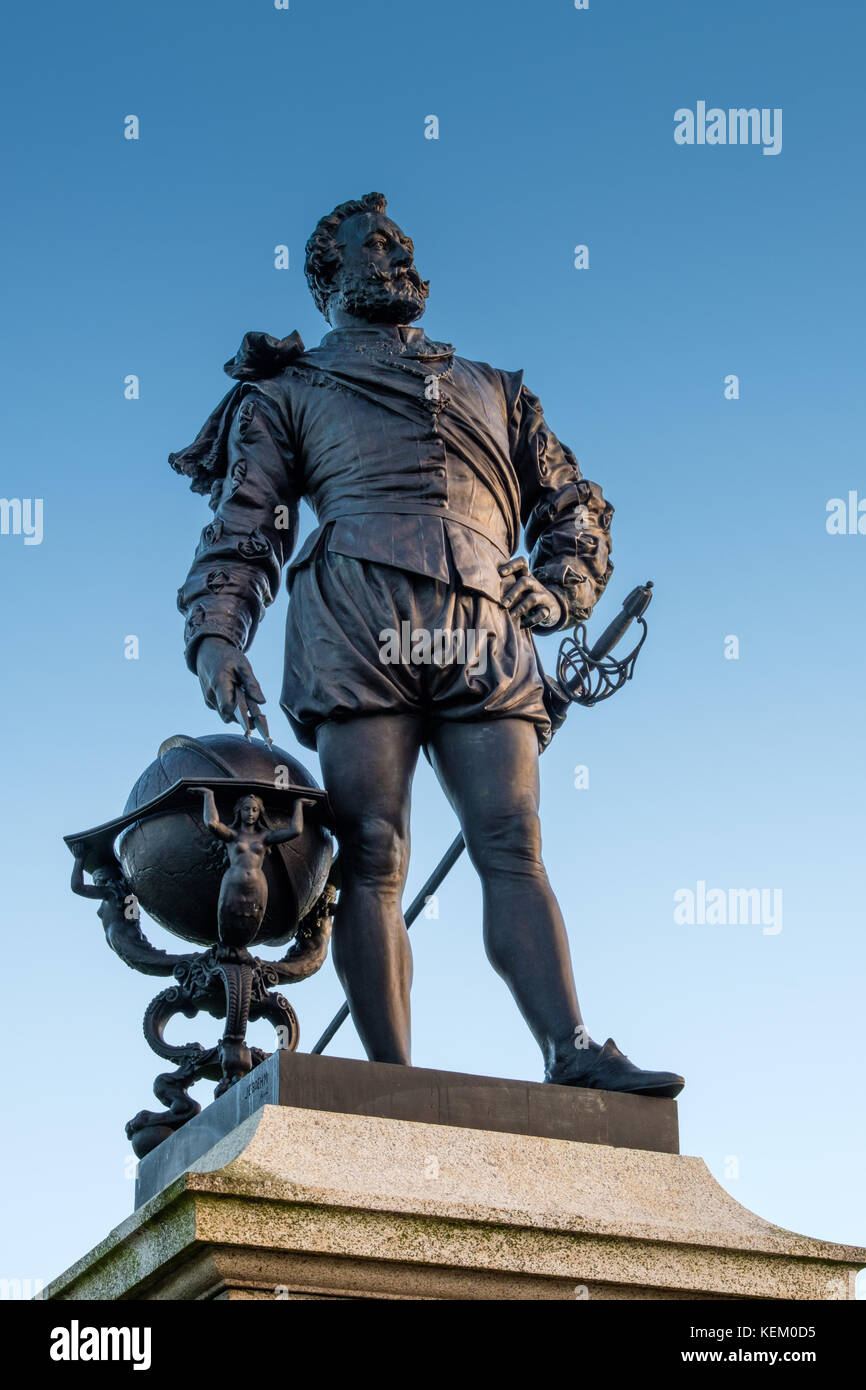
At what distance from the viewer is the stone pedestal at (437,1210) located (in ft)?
19.8

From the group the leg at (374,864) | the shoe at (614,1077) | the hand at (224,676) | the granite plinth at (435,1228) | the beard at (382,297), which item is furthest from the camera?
the beard at (382,297)

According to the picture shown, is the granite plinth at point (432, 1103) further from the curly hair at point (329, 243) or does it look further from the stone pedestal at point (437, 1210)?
the curly hair at point (329, 243)

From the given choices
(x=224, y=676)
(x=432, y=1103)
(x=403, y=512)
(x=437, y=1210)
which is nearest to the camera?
(x=437, y=1210)

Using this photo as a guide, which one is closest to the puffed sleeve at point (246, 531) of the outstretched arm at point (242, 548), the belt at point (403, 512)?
the outstretched arm at point (242, 548)

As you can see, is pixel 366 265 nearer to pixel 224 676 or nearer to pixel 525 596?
pixel 525 596

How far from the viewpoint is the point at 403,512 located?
800cm

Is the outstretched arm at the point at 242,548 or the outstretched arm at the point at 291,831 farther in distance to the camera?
the outstretched arm at the point at 242,548

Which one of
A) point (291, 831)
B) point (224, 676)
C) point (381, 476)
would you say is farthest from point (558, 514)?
point (291, 831)

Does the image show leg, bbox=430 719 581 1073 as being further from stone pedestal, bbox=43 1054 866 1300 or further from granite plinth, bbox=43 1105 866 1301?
granite plinth, bbox=43 1105 866 1301

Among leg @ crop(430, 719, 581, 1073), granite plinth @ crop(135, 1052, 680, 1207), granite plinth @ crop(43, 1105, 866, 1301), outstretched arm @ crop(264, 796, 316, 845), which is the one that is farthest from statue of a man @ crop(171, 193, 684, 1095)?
granite plinth @ crop(43, 1105, 866, 1301)

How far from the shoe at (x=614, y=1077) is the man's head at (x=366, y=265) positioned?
338 centimetres

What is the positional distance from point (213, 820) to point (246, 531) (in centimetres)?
160

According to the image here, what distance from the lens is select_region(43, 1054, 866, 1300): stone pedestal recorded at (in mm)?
6039
